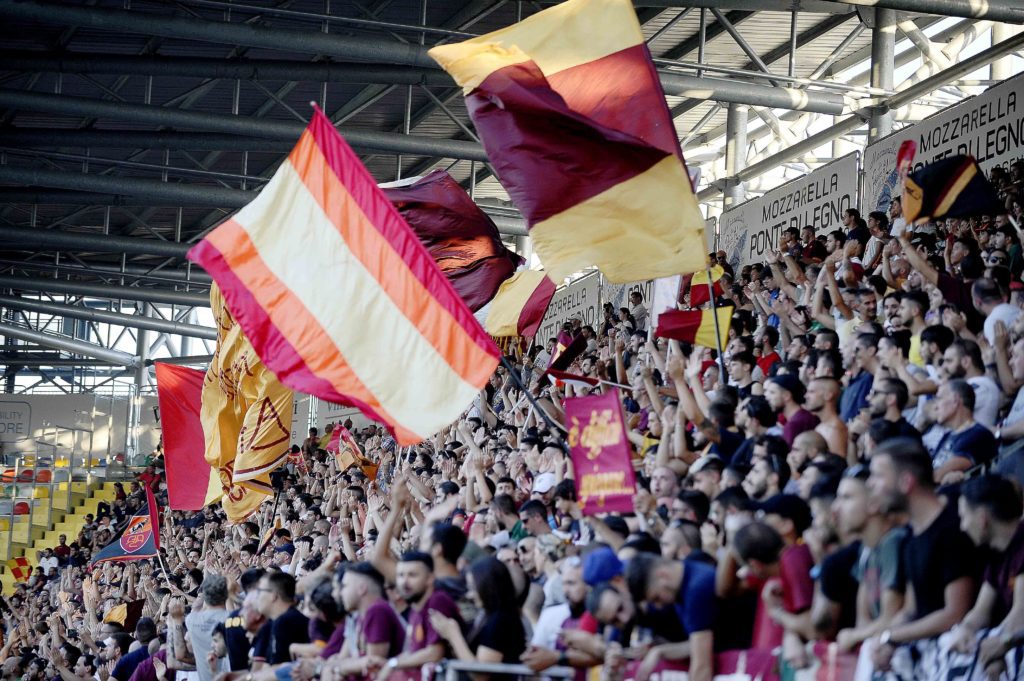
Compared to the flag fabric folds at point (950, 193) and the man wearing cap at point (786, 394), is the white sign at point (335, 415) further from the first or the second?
the man wearing cap at point (786, 394)

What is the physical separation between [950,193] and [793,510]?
178 inches

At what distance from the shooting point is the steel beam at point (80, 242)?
29.2 meters

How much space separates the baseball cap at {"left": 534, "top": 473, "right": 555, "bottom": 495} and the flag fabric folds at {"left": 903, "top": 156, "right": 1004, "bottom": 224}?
316cm

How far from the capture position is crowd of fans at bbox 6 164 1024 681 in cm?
516

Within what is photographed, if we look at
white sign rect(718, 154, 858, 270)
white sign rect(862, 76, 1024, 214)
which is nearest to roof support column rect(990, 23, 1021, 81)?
white sign rect(718, 154, 858, 270)

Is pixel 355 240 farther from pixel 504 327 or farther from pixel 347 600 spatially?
pixel 504 327

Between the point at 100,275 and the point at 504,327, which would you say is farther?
the point at 100,275

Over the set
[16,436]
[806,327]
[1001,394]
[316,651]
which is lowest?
[316,651]

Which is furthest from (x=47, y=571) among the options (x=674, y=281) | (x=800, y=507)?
(x=800, y=507)

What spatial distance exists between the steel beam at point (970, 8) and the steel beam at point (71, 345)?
104 ft

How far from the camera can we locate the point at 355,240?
29.1 feet

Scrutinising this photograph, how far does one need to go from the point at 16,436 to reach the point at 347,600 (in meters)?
39.1

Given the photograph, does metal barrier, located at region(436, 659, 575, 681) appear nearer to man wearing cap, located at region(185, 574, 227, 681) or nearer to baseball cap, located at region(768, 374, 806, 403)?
baseball cap, located at region(768, 374, 806, 403)

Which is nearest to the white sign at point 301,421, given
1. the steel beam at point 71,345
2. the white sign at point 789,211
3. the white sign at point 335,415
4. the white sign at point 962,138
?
the white sign at point 335,415
